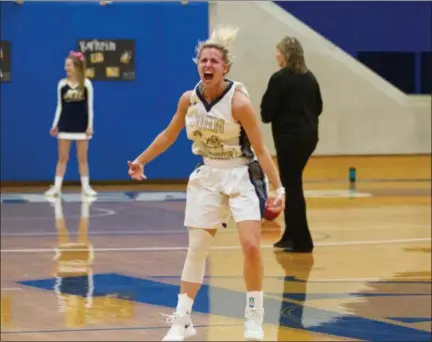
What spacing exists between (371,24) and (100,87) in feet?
19.3

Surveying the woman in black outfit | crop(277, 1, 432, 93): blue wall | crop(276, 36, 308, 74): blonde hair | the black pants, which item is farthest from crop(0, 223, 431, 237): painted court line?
crop(277, 1, 432, 93): blue wall

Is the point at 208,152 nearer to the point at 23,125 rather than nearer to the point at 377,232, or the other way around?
the point at 377,232

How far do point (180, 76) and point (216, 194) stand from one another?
1170 cm

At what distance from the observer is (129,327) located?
7445 millimetres

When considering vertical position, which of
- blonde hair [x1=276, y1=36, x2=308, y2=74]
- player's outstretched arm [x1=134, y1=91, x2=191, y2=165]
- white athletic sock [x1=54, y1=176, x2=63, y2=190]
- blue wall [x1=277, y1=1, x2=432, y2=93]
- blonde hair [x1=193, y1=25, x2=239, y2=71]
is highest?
blue wall [x1=277, y1=1, x2=432, y2=93]

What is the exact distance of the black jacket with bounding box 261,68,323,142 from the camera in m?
9.66

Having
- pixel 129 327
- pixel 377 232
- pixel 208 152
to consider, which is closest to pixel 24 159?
pixel 377 232

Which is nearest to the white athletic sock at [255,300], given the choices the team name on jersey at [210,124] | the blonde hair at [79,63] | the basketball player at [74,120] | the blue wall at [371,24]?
the team name on jersey at [210,124]

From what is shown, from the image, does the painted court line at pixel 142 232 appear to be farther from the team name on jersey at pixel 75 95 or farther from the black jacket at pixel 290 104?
the team name on jersey at pixel 75 95

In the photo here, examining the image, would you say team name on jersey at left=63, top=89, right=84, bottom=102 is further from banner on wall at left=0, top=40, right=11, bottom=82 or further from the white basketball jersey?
the white basketball jersey

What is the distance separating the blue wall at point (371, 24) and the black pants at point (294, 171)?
35.0 feet

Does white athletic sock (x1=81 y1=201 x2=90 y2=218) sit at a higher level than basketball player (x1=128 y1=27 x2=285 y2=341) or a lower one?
lower

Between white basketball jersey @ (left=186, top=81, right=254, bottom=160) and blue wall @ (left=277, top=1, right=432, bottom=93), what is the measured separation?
1514 centimetres

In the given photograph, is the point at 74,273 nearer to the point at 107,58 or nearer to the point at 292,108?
the point at 292,108
